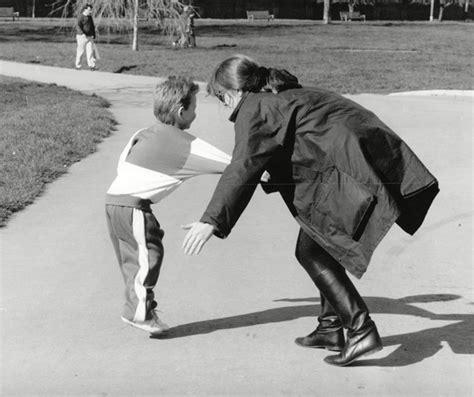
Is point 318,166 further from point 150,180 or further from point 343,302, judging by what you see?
point 150,180

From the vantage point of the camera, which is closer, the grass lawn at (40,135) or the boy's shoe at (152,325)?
the boy's shoe at (152,325)

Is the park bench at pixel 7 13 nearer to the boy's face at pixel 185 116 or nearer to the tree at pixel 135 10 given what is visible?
the tree at pixel 135 10

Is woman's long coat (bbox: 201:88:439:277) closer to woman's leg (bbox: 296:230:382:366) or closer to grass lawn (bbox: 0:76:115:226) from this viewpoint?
woman's leg (bbox: 296:230:382:366)

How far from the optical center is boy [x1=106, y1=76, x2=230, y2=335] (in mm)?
4414

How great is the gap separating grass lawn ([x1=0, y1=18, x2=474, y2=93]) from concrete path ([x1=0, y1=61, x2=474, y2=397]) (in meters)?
9.98

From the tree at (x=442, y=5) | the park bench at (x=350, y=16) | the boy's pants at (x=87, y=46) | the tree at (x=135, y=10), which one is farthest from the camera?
the tree at (x=442, y=5)

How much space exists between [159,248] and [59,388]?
0.90m

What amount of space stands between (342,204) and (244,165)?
A: 468 millimetres

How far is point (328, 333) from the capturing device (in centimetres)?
446

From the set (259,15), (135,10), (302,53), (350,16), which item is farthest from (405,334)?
(350,16)

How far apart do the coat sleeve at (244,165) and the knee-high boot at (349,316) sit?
626 millimetres

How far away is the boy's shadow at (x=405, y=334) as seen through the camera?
4.44 m

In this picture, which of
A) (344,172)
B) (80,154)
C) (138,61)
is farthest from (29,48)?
(344,172)

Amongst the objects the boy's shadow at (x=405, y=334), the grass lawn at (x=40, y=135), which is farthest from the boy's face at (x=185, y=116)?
the grass lawn at (x=40, y=135)
